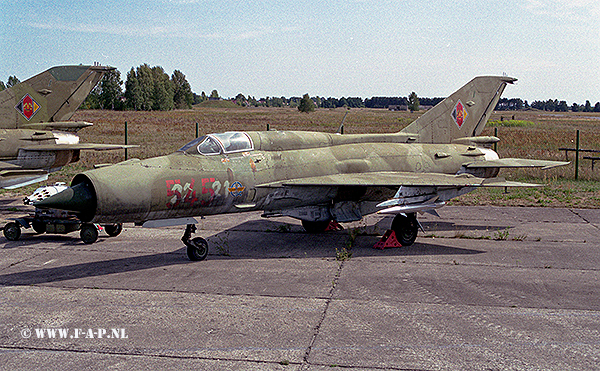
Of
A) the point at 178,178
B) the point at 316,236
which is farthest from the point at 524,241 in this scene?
the point at 178,178

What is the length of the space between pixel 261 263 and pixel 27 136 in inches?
424

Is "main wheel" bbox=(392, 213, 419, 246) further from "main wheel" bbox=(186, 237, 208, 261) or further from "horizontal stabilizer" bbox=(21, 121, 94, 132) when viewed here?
"horizontal stabilizer" bbox=(21, 121, 94, 132)

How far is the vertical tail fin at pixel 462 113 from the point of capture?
1482cm

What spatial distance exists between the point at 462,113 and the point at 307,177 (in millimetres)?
5785

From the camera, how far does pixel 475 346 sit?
654 centimetres

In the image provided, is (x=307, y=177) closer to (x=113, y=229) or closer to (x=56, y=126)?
(x=113, y=229)

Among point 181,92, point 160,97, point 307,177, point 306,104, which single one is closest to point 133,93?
point 160,97

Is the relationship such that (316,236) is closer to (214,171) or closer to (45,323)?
(214,171)

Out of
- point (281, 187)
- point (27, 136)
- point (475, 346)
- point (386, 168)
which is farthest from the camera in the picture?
point (27, 136)

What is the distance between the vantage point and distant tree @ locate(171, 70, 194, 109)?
500 feet

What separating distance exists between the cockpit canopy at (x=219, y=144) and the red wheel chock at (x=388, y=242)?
11.5 feet

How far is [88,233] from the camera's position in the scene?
39.4 feet

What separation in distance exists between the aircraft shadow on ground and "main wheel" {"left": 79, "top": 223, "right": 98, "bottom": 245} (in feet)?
0.83

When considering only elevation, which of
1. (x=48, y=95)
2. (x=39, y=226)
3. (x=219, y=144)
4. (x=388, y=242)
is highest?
(x=48, y=95)
